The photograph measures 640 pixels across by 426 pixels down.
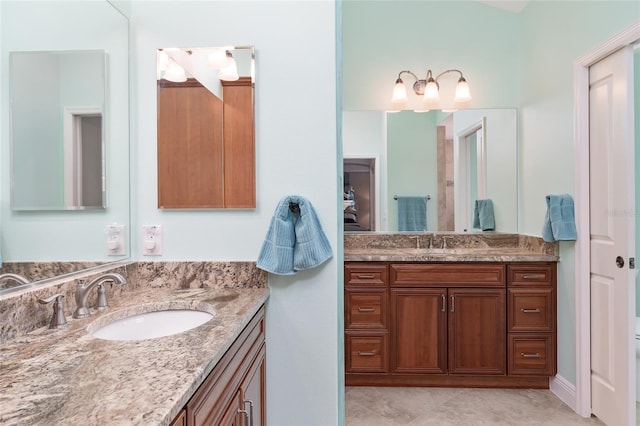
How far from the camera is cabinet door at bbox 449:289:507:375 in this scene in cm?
240

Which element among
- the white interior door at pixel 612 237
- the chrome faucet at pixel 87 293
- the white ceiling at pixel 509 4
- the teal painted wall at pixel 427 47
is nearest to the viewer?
the chrome faucet at pixel 87 293

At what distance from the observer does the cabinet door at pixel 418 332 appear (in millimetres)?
2420

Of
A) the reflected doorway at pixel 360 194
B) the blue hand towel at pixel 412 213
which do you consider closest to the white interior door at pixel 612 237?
the blue hand towel at pixel 412 213

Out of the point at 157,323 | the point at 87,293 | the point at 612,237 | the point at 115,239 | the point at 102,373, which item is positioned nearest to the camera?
the point at 102,373

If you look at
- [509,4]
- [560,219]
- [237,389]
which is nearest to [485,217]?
[560,219]

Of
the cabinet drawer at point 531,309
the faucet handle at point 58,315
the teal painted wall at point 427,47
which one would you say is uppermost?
the teal painted wall at point 427,47

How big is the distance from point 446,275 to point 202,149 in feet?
5.78

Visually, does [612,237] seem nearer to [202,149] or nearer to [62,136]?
[202,149]

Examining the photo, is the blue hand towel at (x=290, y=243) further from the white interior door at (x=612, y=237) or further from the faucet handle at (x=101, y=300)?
the white interior door at (x=612, y=237)

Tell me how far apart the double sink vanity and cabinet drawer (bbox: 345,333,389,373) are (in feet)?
3.57

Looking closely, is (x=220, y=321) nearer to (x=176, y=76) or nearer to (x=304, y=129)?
(x=304, y=129)

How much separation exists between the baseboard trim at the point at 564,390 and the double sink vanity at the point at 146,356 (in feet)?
6.42

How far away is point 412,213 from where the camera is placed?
291 centimetres

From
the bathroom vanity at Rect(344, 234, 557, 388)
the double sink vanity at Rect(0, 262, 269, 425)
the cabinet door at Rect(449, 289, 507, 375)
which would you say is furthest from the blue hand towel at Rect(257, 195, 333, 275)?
the cabinet door at Rect(449, 289, 507, 375)
